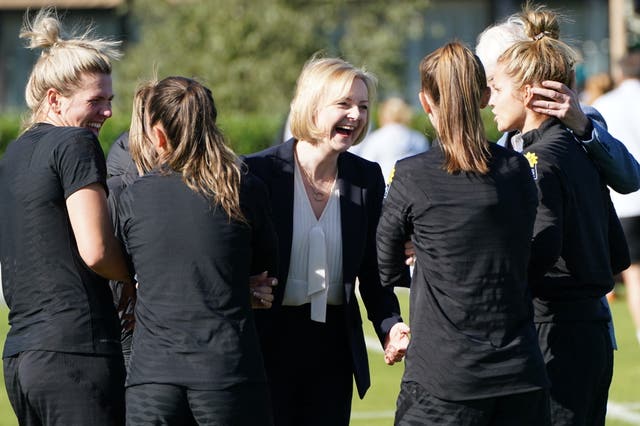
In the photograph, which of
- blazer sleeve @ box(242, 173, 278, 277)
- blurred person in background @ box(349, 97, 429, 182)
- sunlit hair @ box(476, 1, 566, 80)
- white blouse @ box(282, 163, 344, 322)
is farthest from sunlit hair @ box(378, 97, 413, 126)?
blazer sleeve @ box(242, 173, 278, 277)

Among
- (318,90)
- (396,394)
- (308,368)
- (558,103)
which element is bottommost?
(396,394)

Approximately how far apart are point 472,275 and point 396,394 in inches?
175

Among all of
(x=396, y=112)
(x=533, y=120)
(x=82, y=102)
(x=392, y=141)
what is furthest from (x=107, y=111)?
(x=396, y=112)

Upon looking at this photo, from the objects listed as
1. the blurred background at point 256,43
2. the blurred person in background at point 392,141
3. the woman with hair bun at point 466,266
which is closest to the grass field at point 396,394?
the woman with hair bun at point 466,266

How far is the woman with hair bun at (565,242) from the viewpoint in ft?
15.1

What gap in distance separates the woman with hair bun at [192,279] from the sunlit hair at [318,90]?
75 centimetres

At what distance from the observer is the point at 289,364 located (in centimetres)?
499

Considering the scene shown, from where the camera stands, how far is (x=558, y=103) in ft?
15.4

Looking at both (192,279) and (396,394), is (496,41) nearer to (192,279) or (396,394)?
(192,279)

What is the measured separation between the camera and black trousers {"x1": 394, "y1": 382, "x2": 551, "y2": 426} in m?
4.23

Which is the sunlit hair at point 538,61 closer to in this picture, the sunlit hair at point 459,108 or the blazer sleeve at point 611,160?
the blazer sleeve at point 611,160

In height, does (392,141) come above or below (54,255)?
below

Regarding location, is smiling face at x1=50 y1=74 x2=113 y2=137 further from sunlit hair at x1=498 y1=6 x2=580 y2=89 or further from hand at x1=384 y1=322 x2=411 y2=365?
sunlit hair at x1=498 y1=6 x2=580 y2=89

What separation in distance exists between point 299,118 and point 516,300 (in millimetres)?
1242
